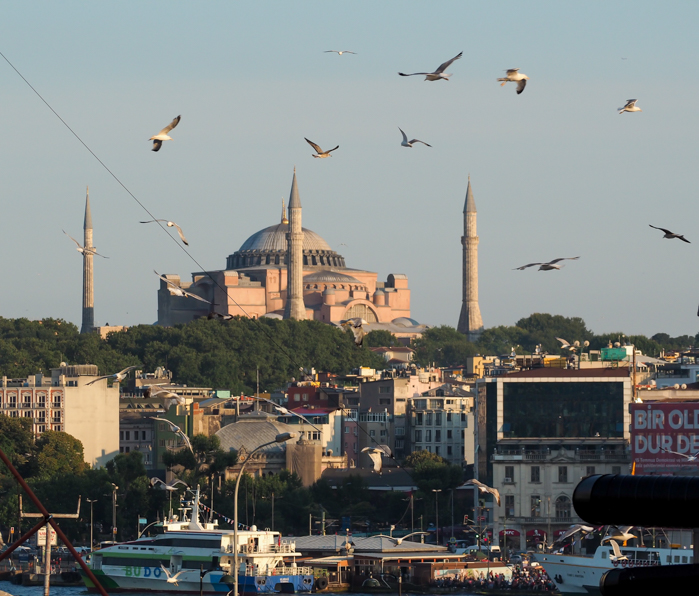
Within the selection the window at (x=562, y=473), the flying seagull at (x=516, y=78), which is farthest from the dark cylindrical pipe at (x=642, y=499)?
the window at (x=562, y=473)

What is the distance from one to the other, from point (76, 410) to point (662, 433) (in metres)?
33.0

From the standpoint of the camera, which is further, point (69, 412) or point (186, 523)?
point (69, 412)

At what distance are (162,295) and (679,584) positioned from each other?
414 ft

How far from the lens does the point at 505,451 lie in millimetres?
51969

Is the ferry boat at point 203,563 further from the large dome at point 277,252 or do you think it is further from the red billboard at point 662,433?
the large dome at point 277,252

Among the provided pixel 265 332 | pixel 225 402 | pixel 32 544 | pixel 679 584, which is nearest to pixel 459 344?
pixel 265 332

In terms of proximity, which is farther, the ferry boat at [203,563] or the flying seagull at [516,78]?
the ferry boat at [203,563]

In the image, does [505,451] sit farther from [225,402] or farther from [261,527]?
[225,402]

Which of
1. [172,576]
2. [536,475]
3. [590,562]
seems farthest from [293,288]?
[590,562]

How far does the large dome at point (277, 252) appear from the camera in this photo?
138 metres

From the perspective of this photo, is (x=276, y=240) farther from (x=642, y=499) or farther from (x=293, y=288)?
(x=642, y=499)

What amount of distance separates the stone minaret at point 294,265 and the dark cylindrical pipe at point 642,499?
392ft

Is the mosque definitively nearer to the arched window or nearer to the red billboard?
the arched window

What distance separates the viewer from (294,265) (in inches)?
4919
